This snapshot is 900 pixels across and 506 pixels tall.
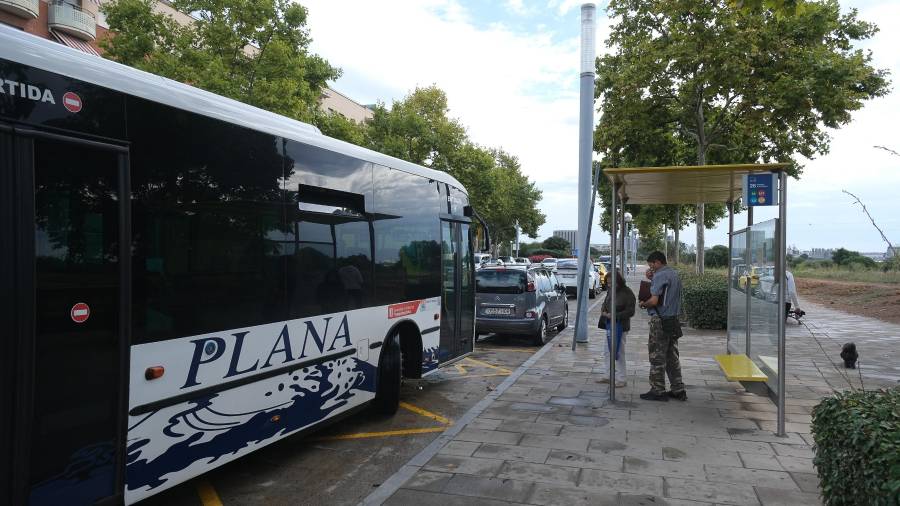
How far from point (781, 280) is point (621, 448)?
8.02ft

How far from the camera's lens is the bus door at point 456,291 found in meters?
8.11

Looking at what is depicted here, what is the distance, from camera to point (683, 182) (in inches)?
292

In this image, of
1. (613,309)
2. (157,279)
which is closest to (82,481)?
(157,279)

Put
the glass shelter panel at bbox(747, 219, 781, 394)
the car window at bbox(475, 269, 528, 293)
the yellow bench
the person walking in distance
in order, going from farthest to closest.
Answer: the car window at bbox(475, 269, 528, 293), the person walking in distance, the yellow bench, the glass shelter panel at bbox(747, 219, 781, 394)

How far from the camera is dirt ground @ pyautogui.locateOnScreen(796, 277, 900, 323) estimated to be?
19456 millimetres

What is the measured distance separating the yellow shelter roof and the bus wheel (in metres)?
3.07

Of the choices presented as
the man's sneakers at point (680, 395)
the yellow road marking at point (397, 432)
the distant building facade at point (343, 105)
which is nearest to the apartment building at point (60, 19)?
the yellow road marking at point (397, 432)

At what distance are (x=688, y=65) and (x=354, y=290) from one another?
13.2 m

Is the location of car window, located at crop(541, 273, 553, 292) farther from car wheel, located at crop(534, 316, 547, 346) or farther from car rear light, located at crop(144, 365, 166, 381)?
car rear light, located at crop(144, 365, 166, 381)

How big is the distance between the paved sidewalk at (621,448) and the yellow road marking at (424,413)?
398mm

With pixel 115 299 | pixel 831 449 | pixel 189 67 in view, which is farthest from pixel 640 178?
pixel 189 67

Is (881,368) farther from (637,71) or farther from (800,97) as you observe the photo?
(637,71)

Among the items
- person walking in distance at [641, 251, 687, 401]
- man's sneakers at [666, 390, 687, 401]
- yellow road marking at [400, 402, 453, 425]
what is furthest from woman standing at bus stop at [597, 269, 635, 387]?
yellow road marking at [400, 402, 453, 425]

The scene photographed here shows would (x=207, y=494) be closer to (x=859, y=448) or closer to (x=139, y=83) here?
(x=139, y=83)
